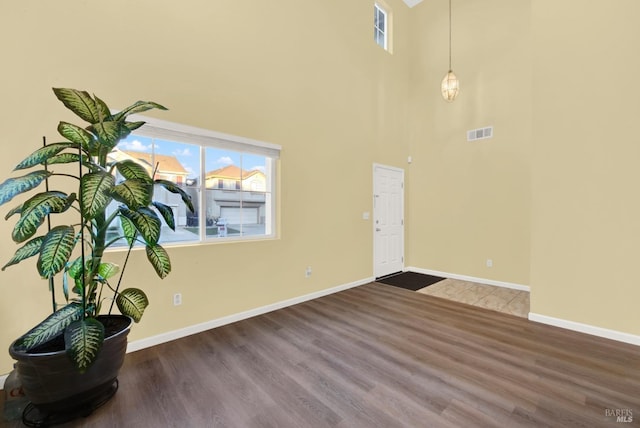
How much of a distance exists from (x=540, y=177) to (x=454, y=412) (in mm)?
2737

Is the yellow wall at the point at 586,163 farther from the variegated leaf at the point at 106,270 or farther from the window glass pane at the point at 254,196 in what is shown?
the variegated leaf at the point at 106,270

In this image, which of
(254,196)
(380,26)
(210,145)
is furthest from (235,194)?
(380,26)

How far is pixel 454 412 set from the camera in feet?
5.59

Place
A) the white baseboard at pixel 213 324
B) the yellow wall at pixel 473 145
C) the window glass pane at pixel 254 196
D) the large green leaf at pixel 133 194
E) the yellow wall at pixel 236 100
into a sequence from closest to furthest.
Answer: the large green leaf at pixel 133 194 < the yellow wall at pixel 236 100 < the white baseboard at pixel 213 324 < the window glass pane at pixel 254 196 < the yellow wall at pixel 473 145

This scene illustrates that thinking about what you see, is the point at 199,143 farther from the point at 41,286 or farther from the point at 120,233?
the point at 41,286

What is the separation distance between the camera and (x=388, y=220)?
516 centimetres

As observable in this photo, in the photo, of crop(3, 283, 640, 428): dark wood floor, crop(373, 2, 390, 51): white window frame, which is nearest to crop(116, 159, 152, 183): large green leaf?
crop(3, 283, 640, 428): dark wood floor

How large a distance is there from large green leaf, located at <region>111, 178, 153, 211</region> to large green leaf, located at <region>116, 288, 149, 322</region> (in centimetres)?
71

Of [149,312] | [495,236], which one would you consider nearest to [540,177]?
[495,236]

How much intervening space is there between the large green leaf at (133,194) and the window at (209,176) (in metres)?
0.95

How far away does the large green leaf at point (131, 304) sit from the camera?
1.83 metres

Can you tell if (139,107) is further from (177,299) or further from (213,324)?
(213,324)

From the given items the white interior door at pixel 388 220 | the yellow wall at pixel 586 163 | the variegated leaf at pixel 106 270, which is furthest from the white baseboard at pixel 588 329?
the variegated leaf at pixel 106 270

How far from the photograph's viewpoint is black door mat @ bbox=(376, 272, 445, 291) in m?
4.57
